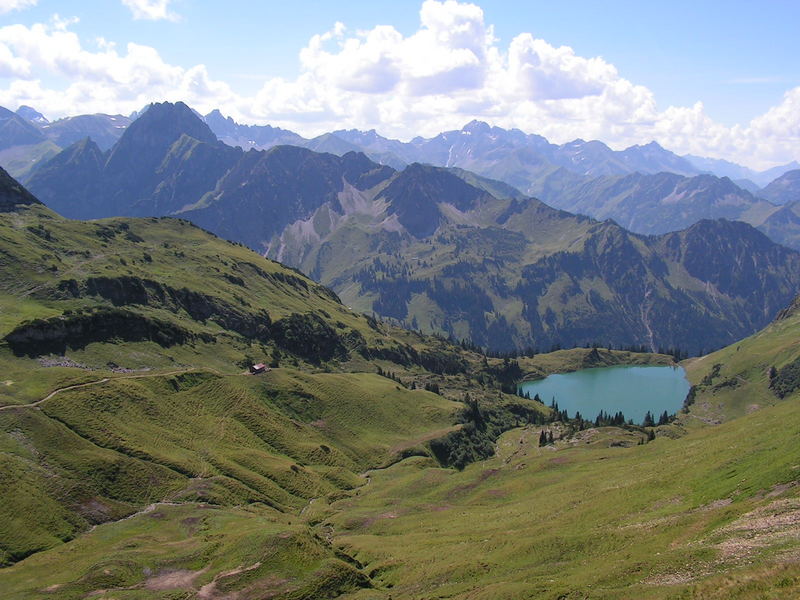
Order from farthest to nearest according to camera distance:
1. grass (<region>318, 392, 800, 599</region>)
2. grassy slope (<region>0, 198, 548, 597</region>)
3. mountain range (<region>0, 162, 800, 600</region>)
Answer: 1. grassy slope (<region>0, 198, 548, 597</region>)
2. mountain range (<region>0, 162, 800, 600</region>)
3. grass (<region>318, 392, 800, 599</region>)

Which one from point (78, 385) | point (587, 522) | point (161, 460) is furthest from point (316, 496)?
point (587, 522)

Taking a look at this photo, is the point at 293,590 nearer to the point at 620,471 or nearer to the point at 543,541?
the point at 543,541

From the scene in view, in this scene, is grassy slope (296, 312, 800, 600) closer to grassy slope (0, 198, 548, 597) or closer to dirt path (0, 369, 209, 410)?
grassy slope (0, 198, 548, 597)

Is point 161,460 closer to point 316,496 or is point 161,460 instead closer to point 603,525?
point 316,496

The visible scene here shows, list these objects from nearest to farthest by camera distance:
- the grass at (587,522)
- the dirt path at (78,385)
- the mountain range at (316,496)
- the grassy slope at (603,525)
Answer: the grassy slope at (603,525) → the grass at (587,522) → the mountain range at (316,496) → the dirt path at (78,385)

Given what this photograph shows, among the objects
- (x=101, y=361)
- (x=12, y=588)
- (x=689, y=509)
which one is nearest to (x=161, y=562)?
(x=12, y=588)

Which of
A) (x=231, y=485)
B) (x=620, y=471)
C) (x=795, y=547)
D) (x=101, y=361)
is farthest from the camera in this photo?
(x=101, y=361)

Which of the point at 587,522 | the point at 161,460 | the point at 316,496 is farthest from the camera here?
the point at 316,496

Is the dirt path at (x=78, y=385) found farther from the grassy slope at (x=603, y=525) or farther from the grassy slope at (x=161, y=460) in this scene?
the grassy slope at (x=603, y=525)

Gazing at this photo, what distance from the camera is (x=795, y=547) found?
46.4 metres

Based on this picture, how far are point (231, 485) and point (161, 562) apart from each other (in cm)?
4037

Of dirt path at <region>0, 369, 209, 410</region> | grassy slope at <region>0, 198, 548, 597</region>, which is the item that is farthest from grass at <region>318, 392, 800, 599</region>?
dirt path at <region>0, 369, 209, 410</region>

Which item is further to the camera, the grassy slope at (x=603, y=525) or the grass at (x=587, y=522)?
the grass at (x=587, y=522)

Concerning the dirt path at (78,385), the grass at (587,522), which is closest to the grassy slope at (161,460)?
the dirt path at (78,385)
